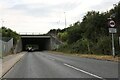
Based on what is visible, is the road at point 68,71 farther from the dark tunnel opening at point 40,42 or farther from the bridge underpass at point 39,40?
the dark tunnel opening at point 40,42

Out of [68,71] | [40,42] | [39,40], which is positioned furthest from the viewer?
[40,42]

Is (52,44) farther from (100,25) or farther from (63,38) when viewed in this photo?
(100,25)

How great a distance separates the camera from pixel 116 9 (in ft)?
185

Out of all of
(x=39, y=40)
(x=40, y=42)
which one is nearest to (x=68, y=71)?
(x=39, y=40)

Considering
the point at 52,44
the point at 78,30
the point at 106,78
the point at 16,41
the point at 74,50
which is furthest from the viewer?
the point at 52,44

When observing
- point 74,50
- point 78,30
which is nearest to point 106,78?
point 74,50

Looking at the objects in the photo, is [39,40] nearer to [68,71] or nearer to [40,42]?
[40,42]

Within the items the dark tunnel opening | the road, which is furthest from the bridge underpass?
the road

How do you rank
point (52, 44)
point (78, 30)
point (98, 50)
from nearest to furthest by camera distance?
point (98, 50)
point (78, 30)
point (52, 44)

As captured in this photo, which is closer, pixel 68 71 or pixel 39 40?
pixel 68 71

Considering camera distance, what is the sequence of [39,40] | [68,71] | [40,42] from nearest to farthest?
1. [68,71]
2. [39,40]
3. [40,42]

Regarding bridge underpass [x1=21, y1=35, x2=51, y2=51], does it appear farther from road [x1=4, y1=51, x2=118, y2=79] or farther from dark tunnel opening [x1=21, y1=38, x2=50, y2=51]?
road [x1=4, y1=51, x2=118, y2=79]

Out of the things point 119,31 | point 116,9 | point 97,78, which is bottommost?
point 97,78

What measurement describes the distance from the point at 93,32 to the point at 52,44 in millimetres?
55497
